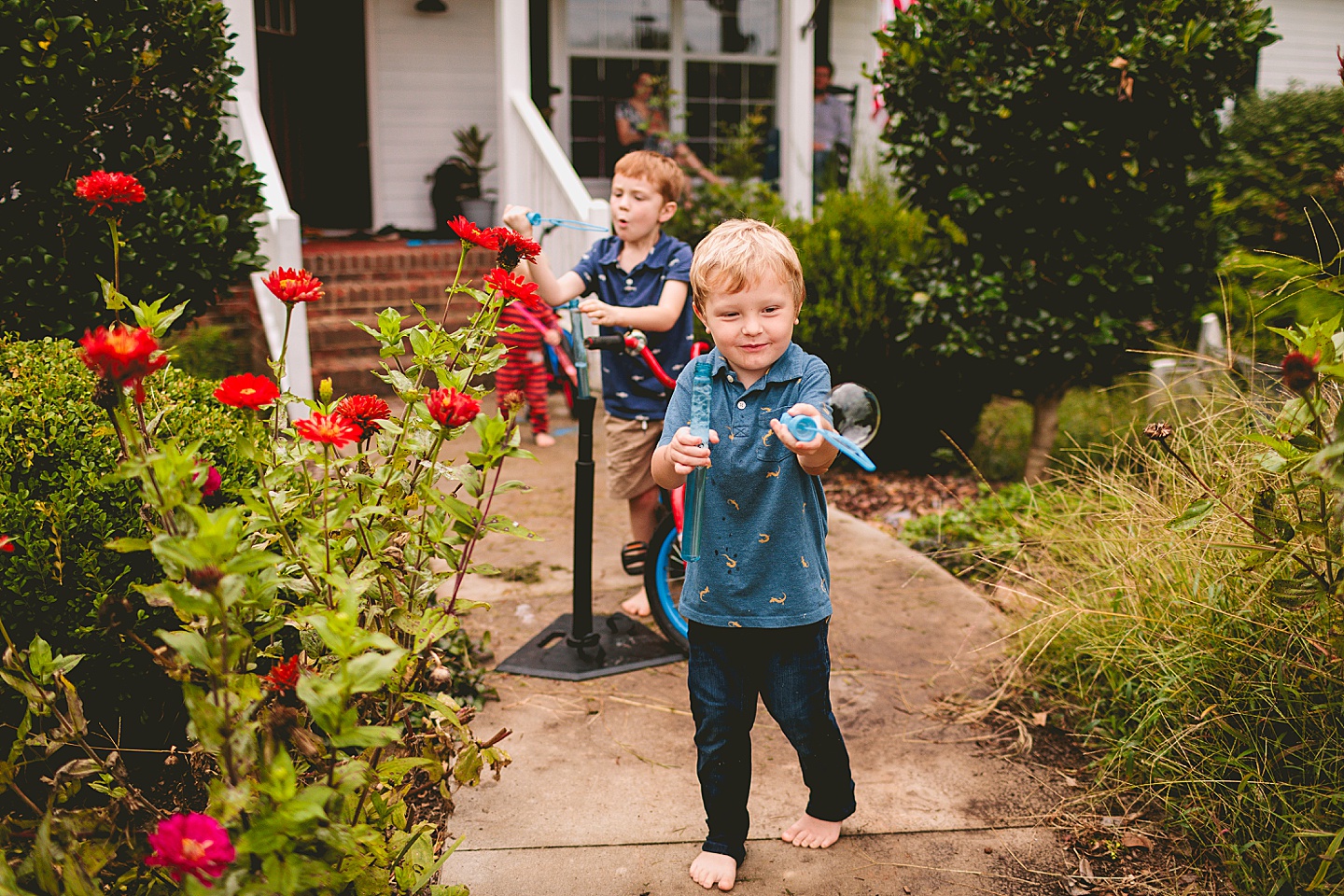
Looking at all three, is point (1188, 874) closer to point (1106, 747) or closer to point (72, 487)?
point (1106, 747)

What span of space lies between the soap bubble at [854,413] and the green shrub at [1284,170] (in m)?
3.07

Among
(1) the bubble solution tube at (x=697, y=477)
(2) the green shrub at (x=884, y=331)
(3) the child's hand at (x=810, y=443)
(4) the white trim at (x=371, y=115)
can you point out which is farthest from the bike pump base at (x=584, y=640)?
(4) the white trim at (x=371, y=115)

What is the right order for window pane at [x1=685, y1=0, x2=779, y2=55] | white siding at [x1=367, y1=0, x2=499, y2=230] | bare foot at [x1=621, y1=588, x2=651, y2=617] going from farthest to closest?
1. window pane at [x1=685, y1=0, x2=779, y2=55]
2. white siding at [x1=367, y1=0, x2=499, y2=230]
3. bare foot at [x1=621, y1=588, x2=651, y2=617]

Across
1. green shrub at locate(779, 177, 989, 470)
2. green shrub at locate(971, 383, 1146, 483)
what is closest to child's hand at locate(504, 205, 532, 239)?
green shrub at locate(779, 177, 989, 470)

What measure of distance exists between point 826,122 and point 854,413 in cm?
795

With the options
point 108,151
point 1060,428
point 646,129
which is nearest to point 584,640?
point 108,151

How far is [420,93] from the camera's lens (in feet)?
32.5

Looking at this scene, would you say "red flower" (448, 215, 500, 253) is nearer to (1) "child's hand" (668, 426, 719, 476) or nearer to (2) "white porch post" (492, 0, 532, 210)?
(1) "child's hand" (668, 426, 719, 476)

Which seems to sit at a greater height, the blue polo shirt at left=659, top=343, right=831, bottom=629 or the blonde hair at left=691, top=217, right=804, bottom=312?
the blonde hair at left=691, top=217, right=804, bottom=312

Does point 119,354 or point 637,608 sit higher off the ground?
point 119,354

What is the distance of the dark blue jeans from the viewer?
2213mm

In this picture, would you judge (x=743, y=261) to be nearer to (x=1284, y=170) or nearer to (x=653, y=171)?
(x=653, y=171)

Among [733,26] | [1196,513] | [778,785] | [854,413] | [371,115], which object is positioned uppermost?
[733,26]

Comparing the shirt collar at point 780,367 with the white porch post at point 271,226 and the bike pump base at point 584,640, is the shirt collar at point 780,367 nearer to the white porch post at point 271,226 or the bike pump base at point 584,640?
the bike pump base at point 584,640
